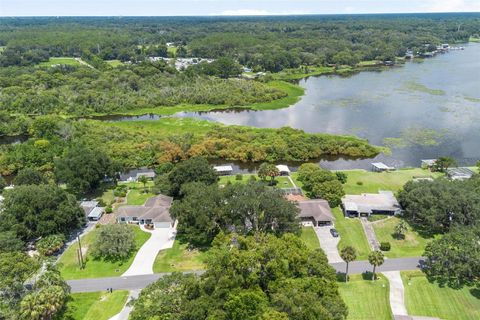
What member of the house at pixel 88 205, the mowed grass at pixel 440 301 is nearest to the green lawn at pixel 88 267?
the house at pixel 88 205

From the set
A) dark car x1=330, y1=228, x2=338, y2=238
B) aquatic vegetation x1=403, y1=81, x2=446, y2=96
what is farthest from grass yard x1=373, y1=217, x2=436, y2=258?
aquatic vegetation x1=403, y1=81, x2=446, y2=96

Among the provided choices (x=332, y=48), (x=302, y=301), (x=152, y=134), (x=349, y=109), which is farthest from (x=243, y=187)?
(x=332, y=48)

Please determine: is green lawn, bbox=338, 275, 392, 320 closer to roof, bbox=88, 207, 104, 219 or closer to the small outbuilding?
the small outbuilding

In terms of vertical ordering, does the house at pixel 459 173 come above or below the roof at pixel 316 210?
below

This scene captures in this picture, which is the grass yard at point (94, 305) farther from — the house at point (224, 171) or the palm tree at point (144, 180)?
the house at point (224, 171)

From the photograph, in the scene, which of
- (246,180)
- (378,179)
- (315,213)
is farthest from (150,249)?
(378,179)
